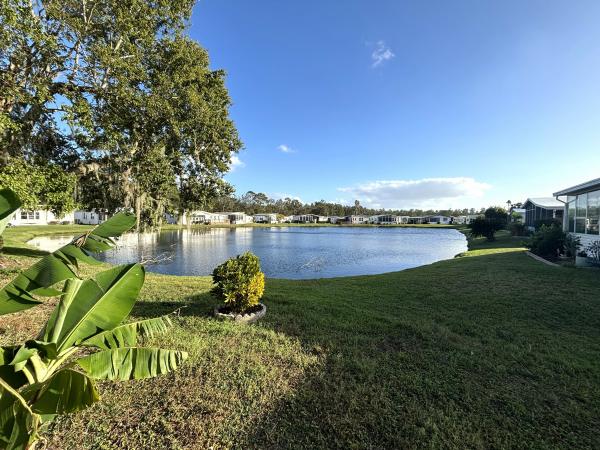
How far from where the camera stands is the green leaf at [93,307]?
6.48ft

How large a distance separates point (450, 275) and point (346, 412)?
984cm

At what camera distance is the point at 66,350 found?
204 cm

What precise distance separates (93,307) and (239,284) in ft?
11.1

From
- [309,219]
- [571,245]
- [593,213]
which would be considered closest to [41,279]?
[593,213]

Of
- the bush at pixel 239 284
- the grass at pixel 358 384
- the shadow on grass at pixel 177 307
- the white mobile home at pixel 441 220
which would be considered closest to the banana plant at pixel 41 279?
the grass at pixel 358 384

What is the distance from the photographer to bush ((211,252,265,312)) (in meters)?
5.39

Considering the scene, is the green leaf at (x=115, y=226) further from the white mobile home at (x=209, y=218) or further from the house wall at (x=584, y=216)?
the white mobile home at (x=209, y=218)

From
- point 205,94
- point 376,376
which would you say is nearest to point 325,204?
point 205,94

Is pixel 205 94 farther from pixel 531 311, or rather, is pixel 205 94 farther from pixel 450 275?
pixel 531 311

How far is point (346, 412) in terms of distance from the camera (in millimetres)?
2910

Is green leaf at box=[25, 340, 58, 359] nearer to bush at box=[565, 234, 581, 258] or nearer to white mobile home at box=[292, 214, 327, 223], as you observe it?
bush at box=[565, 234, 581, 258]

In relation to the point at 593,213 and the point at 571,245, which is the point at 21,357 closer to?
the point at 593,213

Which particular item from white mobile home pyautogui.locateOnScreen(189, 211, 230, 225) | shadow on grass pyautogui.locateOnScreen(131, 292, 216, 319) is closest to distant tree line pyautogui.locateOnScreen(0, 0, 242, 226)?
shadow on grass pyautogui.locateOnScreen(131, 292, 216, 319)

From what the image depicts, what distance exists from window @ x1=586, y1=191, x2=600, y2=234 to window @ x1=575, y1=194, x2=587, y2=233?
1.29 feet
